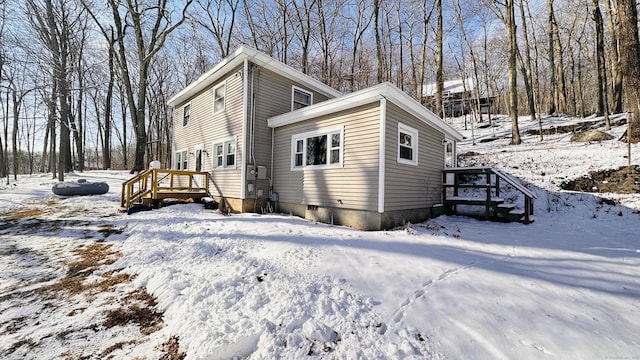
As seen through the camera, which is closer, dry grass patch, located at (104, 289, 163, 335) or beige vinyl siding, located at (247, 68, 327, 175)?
dry grass patch, located at (104, 289, 163, 335)

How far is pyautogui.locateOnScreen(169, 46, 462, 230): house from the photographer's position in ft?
22.7

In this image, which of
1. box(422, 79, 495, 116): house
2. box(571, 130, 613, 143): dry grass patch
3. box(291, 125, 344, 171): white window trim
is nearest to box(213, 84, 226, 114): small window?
box(291, 125, 344, 171): white window trim

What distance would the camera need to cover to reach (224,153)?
10352 millimetres

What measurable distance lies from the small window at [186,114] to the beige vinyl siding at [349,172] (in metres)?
7.75

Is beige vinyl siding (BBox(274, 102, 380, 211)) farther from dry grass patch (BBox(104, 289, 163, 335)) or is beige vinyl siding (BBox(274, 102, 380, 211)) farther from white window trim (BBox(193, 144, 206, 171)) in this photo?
white window trim (BBox(193, 144, 206, 171))

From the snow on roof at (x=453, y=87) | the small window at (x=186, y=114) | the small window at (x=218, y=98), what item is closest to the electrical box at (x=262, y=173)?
the small window at (x=218, y=98)

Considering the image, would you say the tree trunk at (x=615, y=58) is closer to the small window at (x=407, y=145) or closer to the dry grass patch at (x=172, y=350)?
the small window at (x=407, y=145)

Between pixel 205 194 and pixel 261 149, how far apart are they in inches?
136

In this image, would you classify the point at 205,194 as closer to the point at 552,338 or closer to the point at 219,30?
the point at 552,338

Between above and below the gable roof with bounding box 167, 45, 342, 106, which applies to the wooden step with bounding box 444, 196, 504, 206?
below

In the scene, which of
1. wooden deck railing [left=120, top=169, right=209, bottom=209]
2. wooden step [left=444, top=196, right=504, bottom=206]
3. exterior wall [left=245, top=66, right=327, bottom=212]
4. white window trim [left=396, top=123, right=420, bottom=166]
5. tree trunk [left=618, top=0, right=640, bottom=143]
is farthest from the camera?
tree trunk [left=618, top=0, right=640, bottom=143]

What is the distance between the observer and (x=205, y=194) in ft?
36.0

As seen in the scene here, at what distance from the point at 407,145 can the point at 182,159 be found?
38.2 feet

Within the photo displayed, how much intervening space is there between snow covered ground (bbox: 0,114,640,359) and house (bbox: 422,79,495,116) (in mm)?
26565
